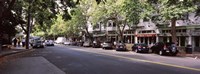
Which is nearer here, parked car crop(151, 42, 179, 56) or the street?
the street

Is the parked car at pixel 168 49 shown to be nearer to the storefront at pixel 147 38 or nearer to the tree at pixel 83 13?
the storefront at pixel 147 38

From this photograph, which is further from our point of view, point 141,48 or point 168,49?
point 141,48

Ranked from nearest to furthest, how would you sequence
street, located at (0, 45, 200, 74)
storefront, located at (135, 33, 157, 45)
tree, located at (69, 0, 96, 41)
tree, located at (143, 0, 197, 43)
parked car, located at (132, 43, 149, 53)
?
street, located at (0, 45, 200, 74)
tree, located at (143, 0, 197, 43)
parked car, located at (132, 43, 149, 53)
storefront, located at (135, 33, 157, 45)
tree, located at (69, 0, 96, 41)

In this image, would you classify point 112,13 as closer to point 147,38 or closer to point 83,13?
point 147,38

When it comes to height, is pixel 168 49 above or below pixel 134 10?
below

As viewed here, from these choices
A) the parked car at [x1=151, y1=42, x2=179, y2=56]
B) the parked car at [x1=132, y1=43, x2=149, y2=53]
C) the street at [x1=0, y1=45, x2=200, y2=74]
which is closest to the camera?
the street at [x1=0, y1=45, x2=200, y2=74]

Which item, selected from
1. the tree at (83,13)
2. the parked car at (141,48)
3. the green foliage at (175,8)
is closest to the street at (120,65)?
the green foliage at (175,8)

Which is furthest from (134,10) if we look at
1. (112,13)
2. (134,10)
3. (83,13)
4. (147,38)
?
(83,13)

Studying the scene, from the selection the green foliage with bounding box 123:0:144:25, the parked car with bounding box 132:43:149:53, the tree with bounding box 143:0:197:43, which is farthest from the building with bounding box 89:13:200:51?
the parked car with bounding box 132:43:149:53

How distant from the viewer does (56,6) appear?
2719 centimetres

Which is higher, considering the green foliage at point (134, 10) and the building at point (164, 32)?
the green foliage at point (134, 10)

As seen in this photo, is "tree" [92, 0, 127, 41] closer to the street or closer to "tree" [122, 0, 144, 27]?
"tree" [122, 0, 144, 27]

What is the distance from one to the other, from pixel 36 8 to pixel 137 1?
49.3 ft

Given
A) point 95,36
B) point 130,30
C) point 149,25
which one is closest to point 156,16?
point 149,25
